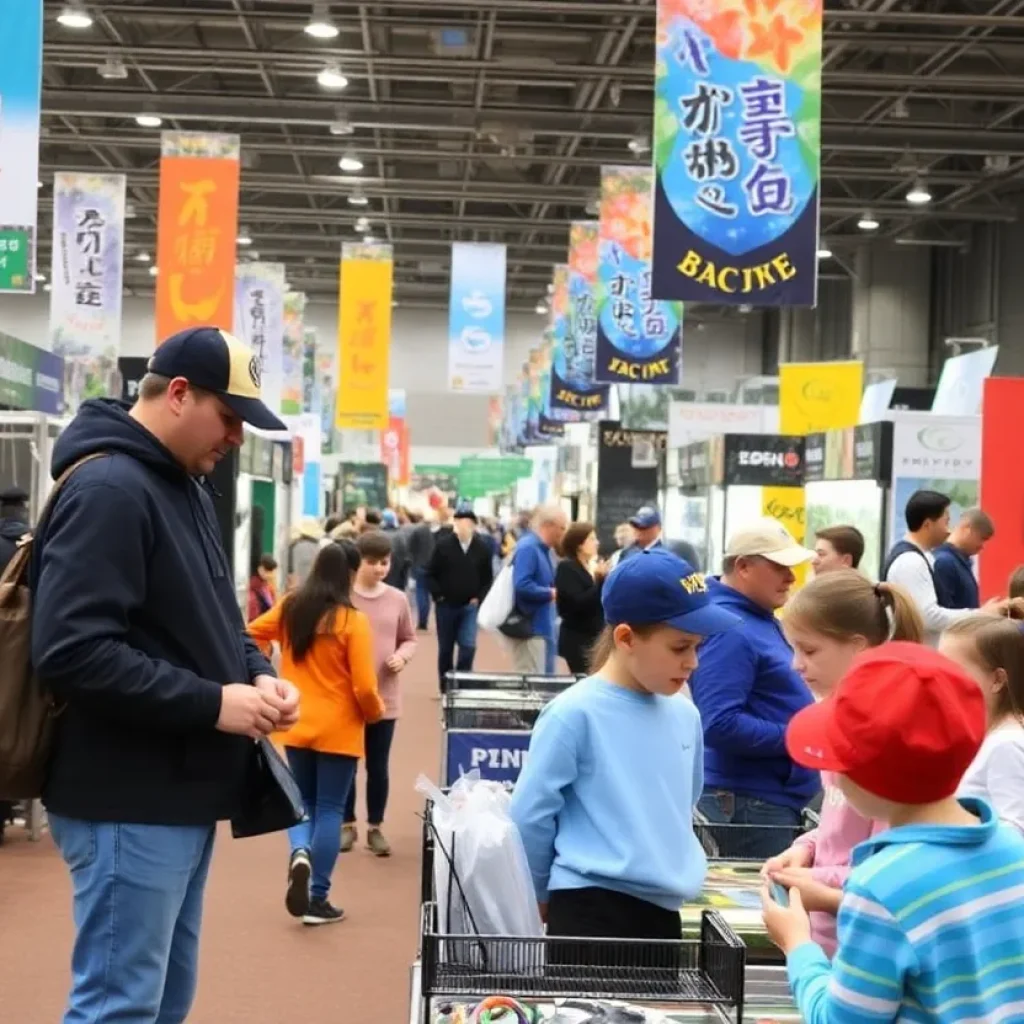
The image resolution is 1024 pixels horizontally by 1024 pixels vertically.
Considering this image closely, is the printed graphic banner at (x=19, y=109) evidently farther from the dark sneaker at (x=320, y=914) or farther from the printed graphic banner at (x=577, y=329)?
the printed graphic banner at (x=577, y=329)

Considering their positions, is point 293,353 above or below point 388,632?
above

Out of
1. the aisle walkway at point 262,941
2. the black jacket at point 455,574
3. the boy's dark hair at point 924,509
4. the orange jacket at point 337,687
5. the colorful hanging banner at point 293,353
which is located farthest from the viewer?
the colorful hanging banner at point 293,353

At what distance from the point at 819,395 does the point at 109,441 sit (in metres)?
18.4

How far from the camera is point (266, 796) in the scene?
3.00 metres

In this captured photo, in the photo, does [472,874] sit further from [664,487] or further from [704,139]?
[664,487]

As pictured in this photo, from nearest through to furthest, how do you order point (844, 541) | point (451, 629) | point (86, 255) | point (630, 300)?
point (844, 541) < point (451, 629) < point (630, 300) < point (86, 255)

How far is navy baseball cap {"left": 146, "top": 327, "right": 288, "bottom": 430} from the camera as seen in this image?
290 cm

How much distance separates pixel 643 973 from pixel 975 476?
1010cm

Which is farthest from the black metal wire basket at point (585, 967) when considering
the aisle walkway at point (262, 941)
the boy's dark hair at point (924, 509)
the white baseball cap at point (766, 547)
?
the boy's dark hair at point (924, 509)

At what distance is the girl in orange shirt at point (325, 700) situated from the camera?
259 inches

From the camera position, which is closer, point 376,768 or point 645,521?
point 376,768

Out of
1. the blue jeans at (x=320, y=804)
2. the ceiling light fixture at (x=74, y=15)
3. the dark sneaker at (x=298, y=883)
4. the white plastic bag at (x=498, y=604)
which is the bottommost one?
the dark sneaker at (x=298, y=883)

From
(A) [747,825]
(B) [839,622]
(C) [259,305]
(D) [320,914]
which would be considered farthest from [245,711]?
(C) [259,305]

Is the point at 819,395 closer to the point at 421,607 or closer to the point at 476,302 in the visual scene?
the point at 476,302
